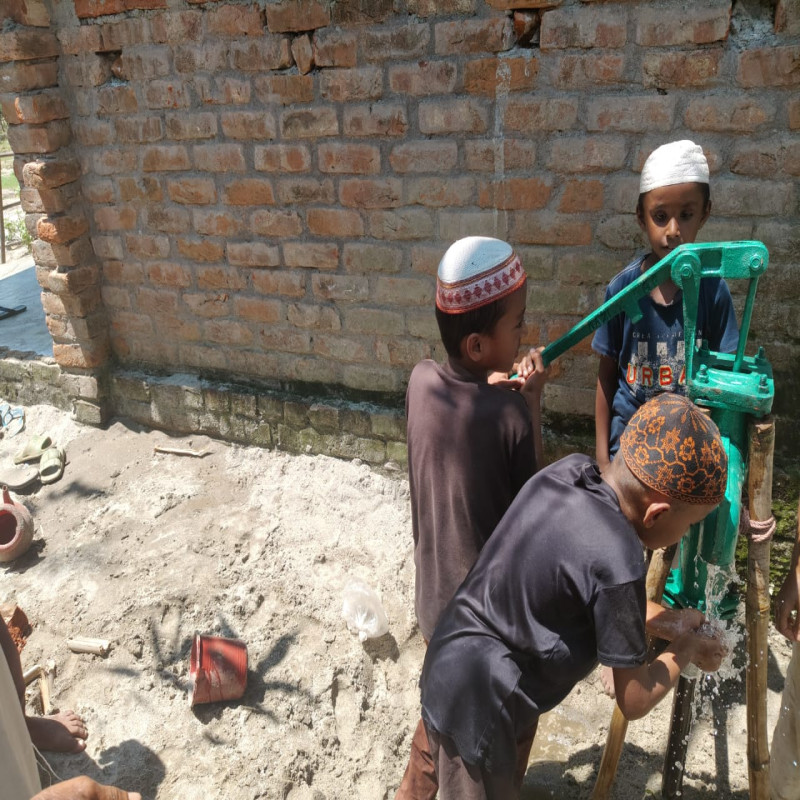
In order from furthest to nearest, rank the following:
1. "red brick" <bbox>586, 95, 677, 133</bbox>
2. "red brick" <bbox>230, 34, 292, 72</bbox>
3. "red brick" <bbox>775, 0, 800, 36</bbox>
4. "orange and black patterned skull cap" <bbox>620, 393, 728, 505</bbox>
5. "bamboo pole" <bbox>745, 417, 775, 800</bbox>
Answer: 1. "red brick" <bbox>230, 34, 292, 72</bbox>
2. "red brick" <bbox>586, 95, 677, 133</bbox>
3. "red brick" <bbox>775, 0, 800, 36</bbox>
4. "bamboo pole" <bbox>745, 417, 775, 800</bbox>
5. "orange and black patterned skull cap" <bbox>620, 393, 728, 505</bbox>

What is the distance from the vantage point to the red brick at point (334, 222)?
3184mm

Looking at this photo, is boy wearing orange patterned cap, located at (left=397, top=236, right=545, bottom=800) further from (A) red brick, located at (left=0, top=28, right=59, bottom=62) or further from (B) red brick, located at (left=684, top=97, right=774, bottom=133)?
(A) red brick, located at (left=0, top=28, right=59, bottom=62)

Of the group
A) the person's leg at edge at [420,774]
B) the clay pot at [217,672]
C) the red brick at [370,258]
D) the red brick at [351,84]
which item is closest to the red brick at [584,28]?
the red brick at [351,84]

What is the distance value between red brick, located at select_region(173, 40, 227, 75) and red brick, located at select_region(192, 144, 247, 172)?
1.07 feet

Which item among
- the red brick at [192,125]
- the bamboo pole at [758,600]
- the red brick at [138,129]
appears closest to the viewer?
the bamboo pole at [758,600]

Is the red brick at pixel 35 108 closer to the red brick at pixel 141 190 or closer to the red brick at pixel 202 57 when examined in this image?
the red brick at pixel 141 190

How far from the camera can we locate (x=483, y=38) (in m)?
2.67

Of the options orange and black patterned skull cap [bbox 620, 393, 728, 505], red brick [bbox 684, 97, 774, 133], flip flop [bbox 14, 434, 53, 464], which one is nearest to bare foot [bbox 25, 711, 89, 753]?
flip flop [bbox 14, 434, 53, 464]

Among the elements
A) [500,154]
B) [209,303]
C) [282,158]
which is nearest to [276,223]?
[282,158]

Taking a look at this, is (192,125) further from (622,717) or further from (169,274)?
(622,717)

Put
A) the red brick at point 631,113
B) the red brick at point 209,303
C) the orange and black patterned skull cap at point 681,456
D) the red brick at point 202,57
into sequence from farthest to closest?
the red brick at point 209,303
the red brick at point 202,57
the red brick at point 631,113
the orange and black patterned skull cap at point 681,456

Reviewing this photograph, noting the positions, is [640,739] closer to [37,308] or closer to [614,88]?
[614,88]

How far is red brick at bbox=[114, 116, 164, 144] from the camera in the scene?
11.2ft

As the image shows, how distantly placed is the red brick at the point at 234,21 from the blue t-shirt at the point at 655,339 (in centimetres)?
192
